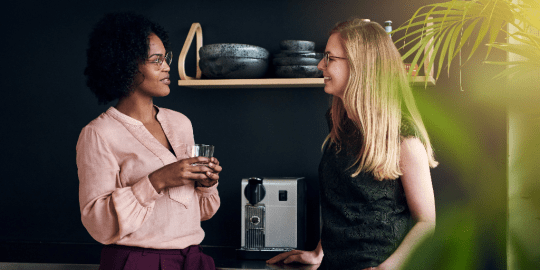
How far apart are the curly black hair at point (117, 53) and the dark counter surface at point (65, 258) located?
800 mm

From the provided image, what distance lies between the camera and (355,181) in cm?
109

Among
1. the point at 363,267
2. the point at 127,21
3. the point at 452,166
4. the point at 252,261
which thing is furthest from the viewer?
the point at 452,166

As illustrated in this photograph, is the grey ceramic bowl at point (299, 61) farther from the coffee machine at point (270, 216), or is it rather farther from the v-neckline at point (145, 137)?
the v-neckline at point (145, 137)

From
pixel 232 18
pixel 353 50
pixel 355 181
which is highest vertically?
pixel 232 18

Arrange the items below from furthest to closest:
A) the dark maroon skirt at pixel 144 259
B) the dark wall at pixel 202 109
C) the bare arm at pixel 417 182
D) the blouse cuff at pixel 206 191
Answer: the dark wall at pixel 202 109
the blouse cuff at pixel 206 191
the dark maroon skirt at pixel 144 259
the bare arm at pixel 417 182

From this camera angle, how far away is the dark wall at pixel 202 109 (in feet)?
6.91

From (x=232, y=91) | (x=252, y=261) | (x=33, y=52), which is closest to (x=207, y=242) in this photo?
(x=252, y=261)

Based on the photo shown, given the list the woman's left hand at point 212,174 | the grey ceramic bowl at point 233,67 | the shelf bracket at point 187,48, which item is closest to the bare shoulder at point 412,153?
the woman's left hand at point 212,174

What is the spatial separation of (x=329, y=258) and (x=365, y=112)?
1.26 feet

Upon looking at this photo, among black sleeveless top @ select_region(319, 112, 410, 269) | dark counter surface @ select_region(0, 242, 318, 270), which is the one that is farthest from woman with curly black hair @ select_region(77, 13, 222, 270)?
dark counter surface @ select_region(0, 242, 318, 270)

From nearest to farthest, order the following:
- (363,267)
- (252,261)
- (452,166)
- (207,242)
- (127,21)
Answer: (363,267) → (127,21) → (252,261) → (452,166) → (207,242)

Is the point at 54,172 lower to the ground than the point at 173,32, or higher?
lower

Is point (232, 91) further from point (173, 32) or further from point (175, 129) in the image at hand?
point (175, 129)

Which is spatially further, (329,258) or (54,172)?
(54,172)
